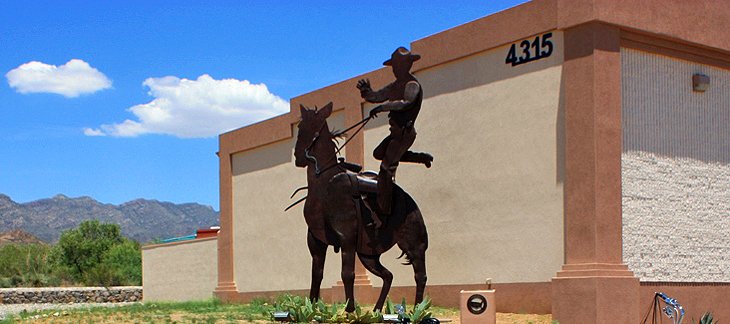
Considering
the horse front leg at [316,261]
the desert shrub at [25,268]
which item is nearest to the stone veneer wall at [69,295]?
the desert shrub at [25,268]

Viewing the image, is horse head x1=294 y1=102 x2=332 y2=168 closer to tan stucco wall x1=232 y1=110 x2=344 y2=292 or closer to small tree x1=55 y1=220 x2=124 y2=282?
tan stucco wall x1=232 y1=110 x2=344 y2=292

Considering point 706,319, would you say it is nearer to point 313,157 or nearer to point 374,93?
point 374,93

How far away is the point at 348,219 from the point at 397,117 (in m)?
1.91

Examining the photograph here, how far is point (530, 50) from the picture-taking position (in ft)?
67.0

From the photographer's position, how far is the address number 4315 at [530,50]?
65.6 ft

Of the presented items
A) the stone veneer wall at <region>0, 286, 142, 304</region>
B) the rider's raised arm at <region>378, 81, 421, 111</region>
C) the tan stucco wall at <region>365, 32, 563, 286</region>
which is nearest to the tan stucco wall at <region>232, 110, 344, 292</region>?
the tan stucco wall at <region>365, 32, 563, 286</region>

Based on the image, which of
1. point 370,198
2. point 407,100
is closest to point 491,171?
point 370,198

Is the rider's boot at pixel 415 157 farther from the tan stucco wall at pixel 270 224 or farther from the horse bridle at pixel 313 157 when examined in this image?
the tan stucco wall at pixel 270 224

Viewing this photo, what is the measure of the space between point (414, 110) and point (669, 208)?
25.8ft

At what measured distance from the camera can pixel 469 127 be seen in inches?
867

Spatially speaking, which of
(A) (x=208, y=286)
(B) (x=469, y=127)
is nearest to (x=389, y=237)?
(B) (x=469, y=127)

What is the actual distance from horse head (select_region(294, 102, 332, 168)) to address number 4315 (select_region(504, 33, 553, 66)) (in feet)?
20.0

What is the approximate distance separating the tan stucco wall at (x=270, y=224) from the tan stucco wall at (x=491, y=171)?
190 inches

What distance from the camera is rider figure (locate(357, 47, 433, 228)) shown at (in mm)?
15031
